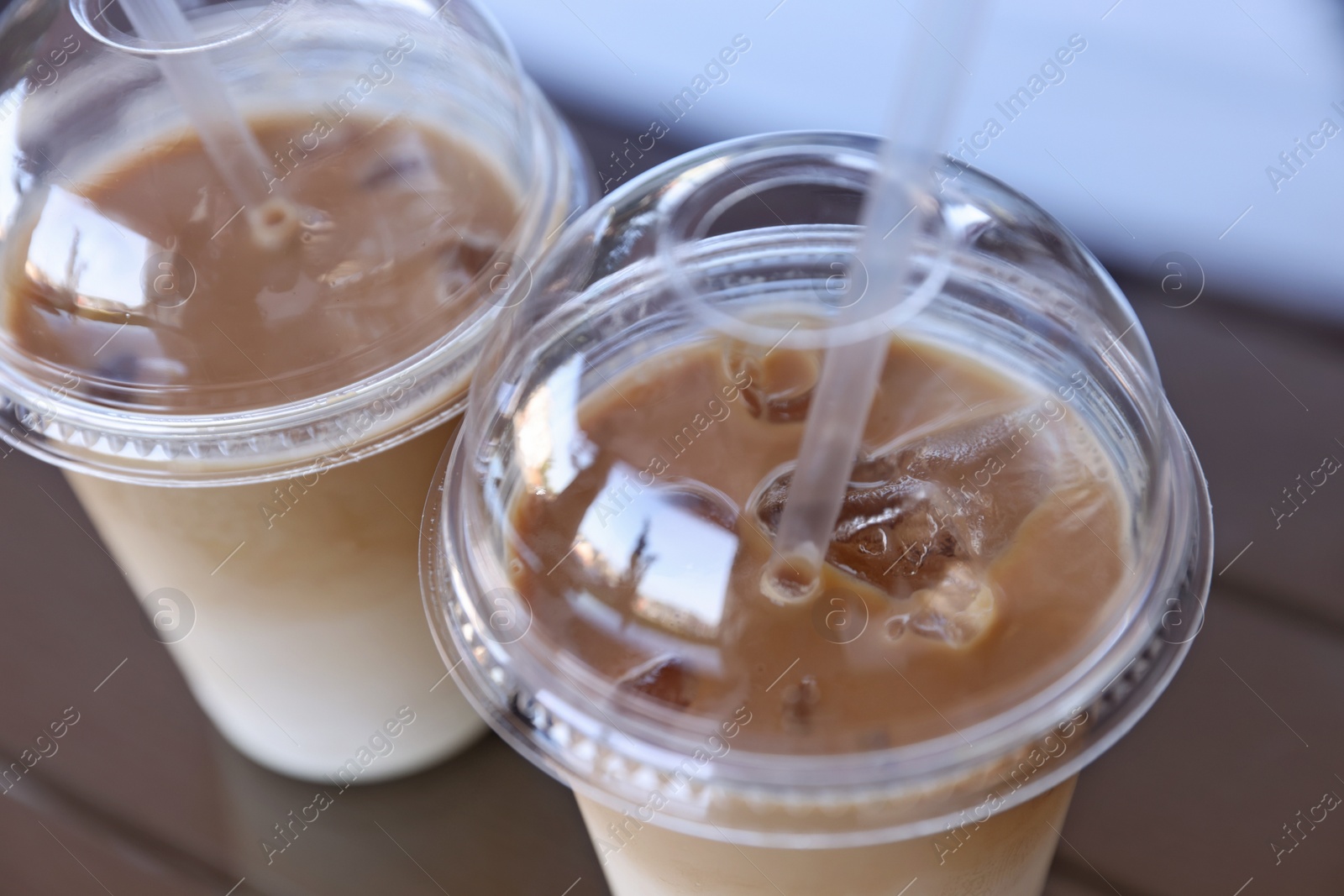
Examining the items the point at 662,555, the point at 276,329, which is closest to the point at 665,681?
the point at 662,555

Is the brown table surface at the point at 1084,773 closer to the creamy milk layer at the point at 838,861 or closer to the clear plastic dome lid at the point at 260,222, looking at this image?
the creamy milk layer at the point at 838,861

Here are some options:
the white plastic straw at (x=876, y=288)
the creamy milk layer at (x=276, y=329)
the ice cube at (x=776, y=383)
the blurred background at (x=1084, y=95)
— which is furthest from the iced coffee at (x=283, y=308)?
the blurred background at (x=1084, y=95)

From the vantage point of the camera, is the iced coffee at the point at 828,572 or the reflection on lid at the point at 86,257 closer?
the iced coffee at the point at 828,572

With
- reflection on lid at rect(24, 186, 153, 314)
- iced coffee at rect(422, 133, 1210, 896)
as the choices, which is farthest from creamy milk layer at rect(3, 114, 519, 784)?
iced coffee at rect(422, 133, 1210, 896)

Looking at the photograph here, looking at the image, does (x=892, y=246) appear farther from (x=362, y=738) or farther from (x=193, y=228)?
(x=362, y=738)

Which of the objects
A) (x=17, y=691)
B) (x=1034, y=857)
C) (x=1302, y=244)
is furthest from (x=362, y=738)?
(x=1302, y=244)
